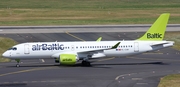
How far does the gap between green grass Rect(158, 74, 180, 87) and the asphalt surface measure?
27.3 inches

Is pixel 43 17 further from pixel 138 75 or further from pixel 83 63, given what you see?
pixel 138 75

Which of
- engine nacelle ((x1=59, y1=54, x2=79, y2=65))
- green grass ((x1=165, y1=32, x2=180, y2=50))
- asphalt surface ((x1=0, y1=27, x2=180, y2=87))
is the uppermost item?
green grass ((x1=165, y1=32, x2=180, y2=50))

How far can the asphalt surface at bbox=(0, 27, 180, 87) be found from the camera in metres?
46.1

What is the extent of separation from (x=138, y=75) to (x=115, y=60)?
41.9 ft

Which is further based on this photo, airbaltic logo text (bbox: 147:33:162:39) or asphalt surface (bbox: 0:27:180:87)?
airbaltic logo text (bbox: 147:33:162:39)

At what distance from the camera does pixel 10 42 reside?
7862 centimetres

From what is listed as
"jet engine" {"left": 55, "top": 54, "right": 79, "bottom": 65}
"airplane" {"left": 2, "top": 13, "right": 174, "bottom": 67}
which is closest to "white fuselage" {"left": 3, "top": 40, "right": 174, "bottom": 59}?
"airplane" {"left": 2, "top": 13, "right": 174, "bottom": 67}

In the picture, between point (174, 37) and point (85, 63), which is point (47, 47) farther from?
point (174, 37)

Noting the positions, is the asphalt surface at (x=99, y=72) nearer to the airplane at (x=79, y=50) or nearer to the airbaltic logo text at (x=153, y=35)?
the airplane at (x=79, y=50)

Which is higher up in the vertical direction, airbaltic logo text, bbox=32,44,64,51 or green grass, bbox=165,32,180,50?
green grass, bbox=165,32,180,50

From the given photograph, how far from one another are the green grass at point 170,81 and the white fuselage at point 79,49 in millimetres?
9539

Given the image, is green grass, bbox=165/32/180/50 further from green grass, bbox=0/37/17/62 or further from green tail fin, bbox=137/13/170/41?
green grass, bbox=0/37/17/62

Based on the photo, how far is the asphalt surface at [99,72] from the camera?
151ft

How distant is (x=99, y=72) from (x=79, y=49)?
20.5 feet
